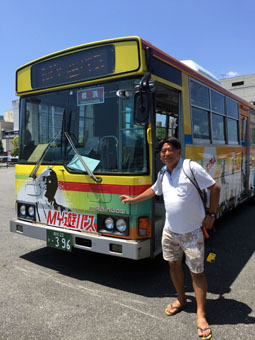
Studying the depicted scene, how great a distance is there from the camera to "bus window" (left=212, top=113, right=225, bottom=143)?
5398 millimetres

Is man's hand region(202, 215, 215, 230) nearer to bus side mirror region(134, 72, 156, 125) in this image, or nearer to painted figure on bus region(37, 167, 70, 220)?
bus side mirror region(134, 72, 156, 125)

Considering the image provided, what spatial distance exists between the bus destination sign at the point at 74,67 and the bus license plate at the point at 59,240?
6.85 ft

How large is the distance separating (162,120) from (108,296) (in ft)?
9.46

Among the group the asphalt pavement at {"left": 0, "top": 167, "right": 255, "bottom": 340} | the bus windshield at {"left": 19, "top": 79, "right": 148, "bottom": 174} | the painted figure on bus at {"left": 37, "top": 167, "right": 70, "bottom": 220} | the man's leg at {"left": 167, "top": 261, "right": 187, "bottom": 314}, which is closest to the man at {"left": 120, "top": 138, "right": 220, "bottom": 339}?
the man's leg at {"left": 167, "top": 261, "right": 187, "bottom": 314}

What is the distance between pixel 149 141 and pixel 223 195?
299 centimetres

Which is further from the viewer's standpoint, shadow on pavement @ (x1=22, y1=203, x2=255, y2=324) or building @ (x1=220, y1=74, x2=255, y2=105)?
building @ (x1=220, y1=74, x2=255, y2=105)

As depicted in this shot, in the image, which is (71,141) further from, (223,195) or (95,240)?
(223,195)

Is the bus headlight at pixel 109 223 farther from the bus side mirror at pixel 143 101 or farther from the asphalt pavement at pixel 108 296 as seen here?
the bus side mirror at pixel 143 101

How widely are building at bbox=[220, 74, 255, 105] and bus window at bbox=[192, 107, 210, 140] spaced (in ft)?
155

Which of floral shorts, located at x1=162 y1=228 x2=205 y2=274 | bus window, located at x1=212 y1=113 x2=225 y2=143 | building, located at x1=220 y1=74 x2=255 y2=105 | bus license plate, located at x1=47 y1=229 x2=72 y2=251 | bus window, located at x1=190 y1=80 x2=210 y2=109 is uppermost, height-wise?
building, located at x1=220 y1=74 x2=255 y2=105

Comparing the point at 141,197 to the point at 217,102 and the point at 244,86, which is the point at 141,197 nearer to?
the point at 217,102

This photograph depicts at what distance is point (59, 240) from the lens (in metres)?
3.98

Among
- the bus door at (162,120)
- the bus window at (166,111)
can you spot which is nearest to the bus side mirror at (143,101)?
the bus door at (162,120)

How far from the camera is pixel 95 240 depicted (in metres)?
3.69
